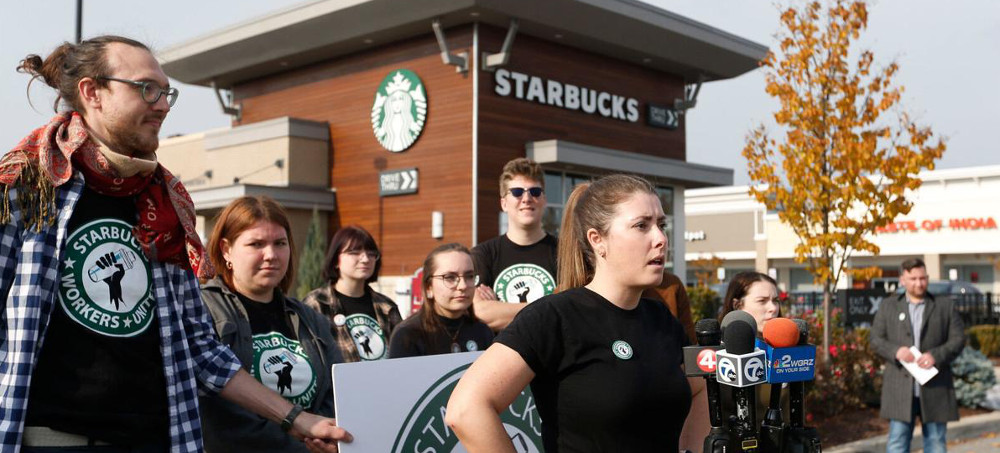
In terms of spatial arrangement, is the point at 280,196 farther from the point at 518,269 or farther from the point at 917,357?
the point at 518,269

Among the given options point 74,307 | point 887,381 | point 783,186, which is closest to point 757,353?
point 74,307

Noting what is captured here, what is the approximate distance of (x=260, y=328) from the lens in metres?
4.23

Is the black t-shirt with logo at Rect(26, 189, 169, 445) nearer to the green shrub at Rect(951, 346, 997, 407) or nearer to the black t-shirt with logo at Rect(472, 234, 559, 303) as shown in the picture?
the black t-shirt with logo at Rect(472, 234, 559, 303)

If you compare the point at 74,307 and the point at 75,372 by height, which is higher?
the point at 74,307

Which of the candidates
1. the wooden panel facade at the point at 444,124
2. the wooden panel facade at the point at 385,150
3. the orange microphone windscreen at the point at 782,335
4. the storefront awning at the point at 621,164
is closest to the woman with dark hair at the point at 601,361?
the orange microphone windscreen at the point at 782,335

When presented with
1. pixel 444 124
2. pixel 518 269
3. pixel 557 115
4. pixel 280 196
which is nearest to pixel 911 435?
pixel 518 269

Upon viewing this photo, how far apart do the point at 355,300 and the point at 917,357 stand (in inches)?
235

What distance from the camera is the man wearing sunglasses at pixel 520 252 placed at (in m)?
5.62

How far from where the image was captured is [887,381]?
9.40 meters

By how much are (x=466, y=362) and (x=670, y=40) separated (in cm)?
2175

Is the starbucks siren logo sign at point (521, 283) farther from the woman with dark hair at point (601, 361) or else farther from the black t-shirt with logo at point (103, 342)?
the black t-shirt with logo at point (103, 342)

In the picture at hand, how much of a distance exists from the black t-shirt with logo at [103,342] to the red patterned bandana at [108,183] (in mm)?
54

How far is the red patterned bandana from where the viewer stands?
2791mm

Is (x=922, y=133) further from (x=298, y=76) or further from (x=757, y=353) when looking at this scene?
(x=298, y=76)
